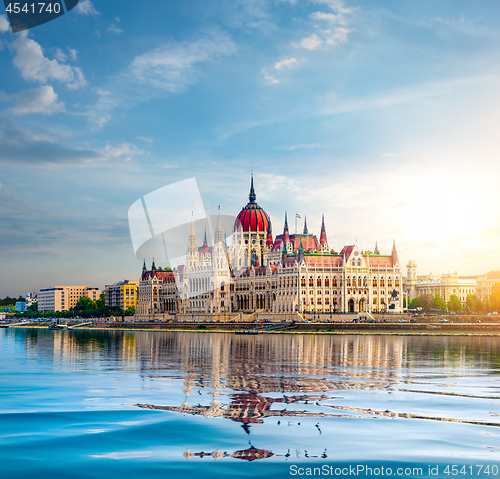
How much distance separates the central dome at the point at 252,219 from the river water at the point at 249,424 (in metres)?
151

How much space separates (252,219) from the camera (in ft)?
624

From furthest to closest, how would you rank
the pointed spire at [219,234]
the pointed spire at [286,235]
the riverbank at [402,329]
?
1. the pointed spire at [219,234]
2. the pointed spire at [286,235]
3. the riverbank at [402,329]

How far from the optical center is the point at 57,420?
2241 cm

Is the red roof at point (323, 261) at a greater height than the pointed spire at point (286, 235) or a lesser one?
lesser

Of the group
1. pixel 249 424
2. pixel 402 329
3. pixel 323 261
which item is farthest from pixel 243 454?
pixel 323 261

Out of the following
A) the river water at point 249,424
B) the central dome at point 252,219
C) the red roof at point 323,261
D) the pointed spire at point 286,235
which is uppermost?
the central dome at point 252,219

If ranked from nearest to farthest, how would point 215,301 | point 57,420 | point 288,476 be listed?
point 288,476
point 57,420
point 215,301

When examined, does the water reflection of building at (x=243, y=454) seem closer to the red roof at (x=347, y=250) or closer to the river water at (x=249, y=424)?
the river water at (x=249, y=424)

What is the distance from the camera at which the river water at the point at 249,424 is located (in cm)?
1652

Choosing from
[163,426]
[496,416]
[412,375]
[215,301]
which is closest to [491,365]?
[412,375]

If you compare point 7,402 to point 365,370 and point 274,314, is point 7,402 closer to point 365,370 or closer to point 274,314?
point 365,370

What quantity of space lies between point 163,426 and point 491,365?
30.7 metres

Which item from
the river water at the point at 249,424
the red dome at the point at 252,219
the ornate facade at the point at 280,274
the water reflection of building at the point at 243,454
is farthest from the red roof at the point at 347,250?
the water reflection of building at the point at 243,454

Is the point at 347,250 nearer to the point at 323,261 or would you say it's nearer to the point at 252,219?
the point at 323,261
